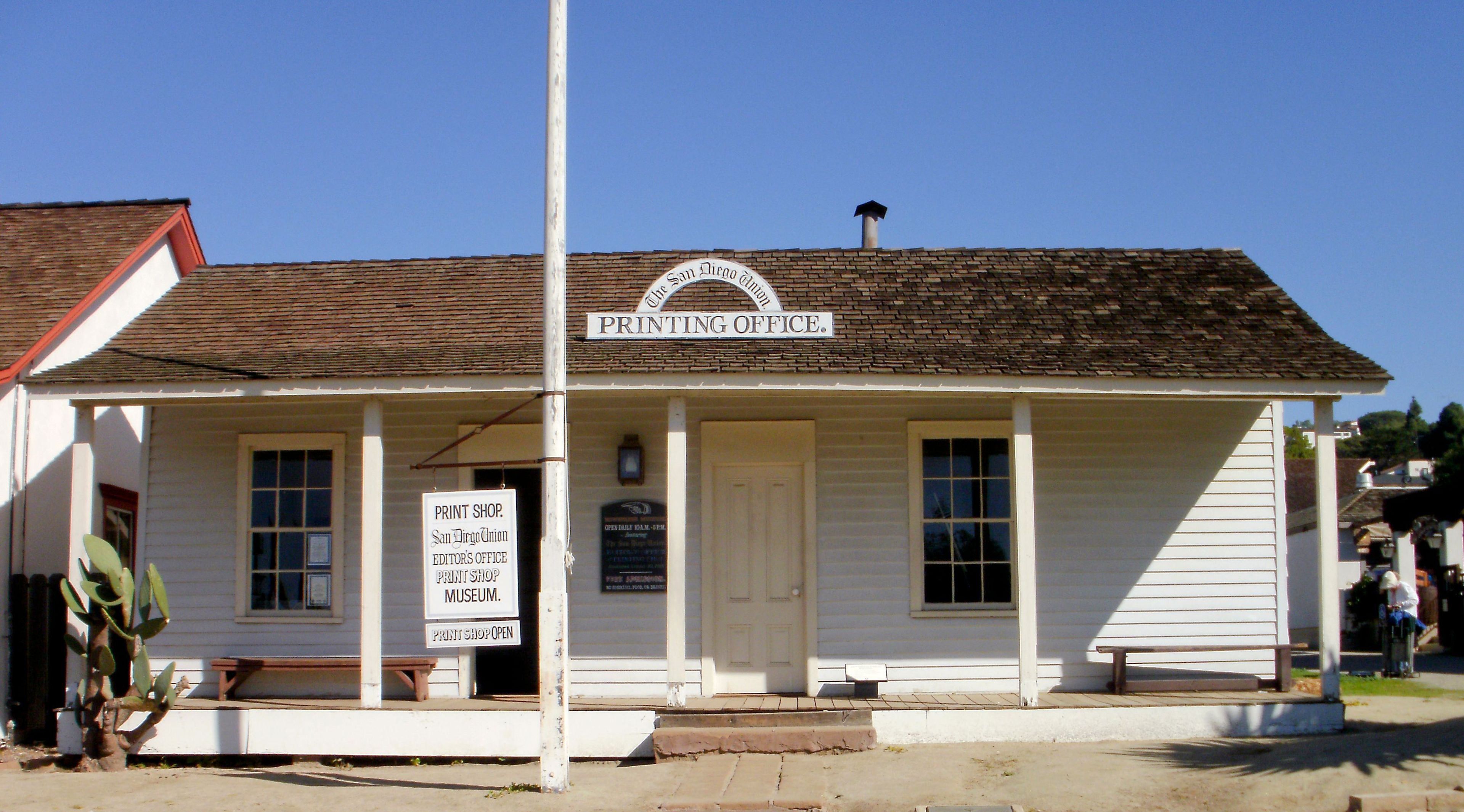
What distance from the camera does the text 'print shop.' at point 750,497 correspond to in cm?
1042

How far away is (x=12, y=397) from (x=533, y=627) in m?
5.37

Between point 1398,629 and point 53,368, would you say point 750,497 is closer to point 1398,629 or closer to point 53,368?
point 53,368

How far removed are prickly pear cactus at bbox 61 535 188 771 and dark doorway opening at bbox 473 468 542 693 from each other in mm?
2818

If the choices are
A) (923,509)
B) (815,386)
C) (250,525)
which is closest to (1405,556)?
(923,509)

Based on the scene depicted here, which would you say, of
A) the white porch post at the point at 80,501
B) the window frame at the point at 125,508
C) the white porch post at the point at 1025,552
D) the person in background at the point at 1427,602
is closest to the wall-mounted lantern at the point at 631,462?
the white porch post at the point at 1025,552

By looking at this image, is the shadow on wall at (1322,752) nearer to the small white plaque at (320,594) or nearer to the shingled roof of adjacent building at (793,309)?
the shingled roof of adjacent building at (793,309)

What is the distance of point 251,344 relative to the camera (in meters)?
11.4

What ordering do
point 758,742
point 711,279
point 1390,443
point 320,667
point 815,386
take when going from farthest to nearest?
1. point 1390,443
2. point 711,279
3. point 320,667
4. point 815,386
5. point 758,742

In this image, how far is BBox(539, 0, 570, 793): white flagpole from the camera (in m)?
8.08

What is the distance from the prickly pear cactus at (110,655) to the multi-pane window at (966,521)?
21.3 feet

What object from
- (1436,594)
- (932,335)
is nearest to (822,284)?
(932,335)

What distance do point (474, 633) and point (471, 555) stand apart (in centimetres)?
54

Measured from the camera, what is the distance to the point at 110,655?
945cm

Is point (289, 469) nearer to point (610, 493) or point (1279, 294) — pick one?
point (610, 493)
